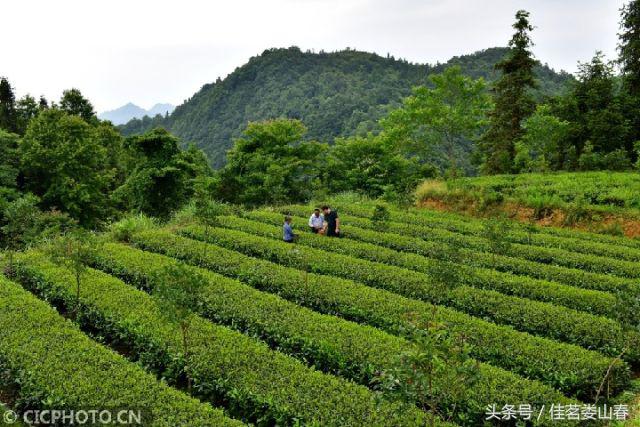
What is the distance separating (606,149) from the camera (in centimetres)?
3544

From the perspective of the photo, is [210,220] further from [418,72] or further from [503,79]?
[418,72]

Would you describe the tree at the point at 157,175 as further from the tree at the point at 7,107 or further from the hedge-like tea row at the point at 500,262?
the tree at the point at 7,107

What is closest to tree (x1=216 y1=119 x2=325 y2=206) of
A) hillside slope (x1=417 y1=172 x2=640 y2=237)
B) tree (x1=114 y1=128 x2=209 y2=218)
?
tree (x1=114 y1=128 x2=209 y2=218)

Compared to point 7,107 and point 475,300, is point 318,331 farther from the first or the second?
point 7,107

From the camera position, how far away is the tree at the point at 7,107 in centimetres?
4654

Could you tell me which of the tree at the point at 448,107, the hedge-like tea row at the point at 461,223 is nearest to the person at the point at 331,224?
the hedge-like tea row at the point at 461,223

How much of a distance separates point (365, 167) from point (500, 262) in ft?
75.4

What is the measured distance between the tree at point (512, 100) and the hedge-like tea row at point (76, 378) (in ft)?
118

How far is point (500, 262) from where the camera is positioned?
18.6 meters

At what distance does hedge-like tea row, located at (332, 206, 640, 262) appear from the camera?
2020 centimetres

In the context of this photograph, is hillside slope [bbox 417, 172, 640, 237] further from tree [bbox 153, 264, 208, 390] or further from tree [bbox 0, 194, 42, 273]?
tree [bbox 0, 194, 42, 273]

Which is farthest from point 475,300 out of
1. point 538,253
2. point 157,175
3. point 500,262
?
point 157,175

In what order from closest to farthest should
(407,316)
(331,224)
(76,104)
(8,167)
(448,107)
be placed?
(407,316)
(331,224)
(8,167)
(448,107)
(76,104)

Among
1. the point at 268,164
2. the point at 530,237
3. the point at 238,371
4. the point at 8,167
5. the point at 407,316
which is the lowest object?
the point at 238,371
